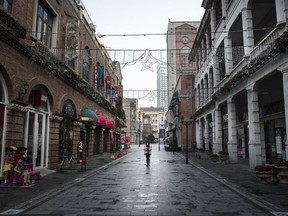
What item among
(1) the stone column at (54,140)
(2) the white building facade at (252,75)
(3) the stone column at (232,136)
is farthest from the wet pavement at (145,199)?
(3) the stone column at (232,136)

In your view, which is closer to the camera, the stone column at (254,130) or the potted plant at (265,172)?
the potted plant at (265,172)

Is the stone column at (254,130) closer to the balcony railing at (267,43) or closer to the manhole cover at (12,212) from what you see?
the balcony railing at (267,43)

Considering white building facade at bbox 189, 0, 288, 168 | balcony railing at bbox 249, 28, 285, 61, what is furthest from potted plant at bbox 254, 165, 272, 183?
balcony railing at bbox 249, 28, 285, 61

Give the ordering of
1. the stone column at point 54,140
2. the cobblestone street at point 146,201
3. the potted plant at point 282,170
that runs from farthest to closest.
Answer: the stone column at point 54,140 < the potted plant at point 282,170 < the cobblestone street at point 146,201

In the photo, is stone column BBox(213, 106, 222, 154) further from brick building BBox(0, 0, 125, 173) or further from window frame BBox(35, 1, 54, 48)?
window frame BBox(35, 1, 54, 48)

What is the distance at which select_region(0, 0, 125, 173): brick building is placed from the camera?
11125mm

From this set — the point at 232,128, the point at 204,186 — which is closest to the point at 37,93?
the point at 204,186

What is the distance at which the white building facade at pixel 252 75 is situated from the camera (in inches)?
497

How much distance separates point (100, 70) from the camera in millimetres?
26625

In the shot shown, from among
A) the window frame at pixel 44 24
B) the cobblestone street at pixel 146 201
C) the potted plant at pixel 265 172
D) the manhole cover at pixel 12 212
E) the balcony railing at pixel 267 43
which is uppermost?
the window frame at pixel 44 24

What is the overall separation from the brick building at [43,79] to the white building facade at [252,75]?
10006mm

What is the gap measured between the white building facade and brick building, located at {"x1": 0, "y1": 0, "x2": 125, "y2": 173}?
1001cm

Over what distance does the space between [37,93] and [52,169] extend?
14.6 feet

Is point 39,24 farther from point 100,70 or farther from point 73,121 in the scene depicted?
point 100,70
